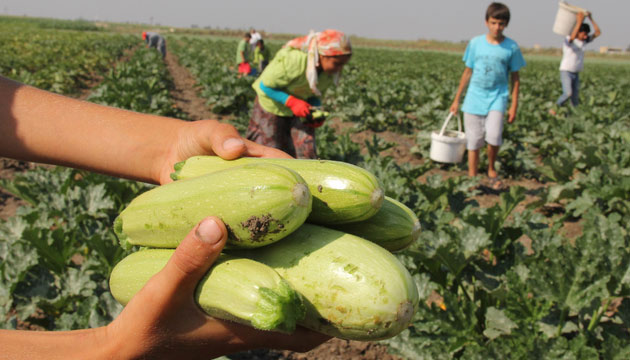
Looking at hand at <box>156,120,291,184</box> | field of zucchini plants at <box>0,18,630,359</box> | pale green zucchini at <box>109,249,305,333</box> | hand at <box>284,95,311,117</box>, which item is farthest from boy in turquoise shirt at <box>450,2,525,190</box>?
pale green zucchini at <box>109,249,305,333</box>

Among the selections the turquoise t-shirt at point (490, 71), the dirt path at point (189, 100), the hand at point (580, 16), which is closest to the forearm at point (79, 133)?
the turquoise t-shirt at point (490, 71)

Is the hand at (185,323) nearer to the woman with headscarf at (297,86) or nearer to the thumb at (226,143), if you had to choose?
the thumb at (226,143)

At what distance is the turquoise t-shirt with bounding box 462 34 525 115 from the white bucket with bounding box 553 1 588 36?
656cm

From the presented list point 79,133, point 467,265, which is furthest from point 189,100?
point 79,133

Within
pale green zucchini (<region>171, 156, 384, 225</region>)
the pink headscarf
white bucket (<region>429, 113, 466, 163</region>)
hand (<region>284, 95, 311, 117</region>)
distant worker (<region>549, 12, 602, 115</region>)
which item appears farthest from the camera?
distant worker (<region>549, 12, 602, 115</region>)

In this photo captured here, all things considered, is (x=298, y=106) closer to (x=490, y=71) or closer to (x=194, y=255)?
(x=490, y=71)

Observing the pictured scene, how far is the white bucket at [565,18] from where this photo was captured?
11820mm

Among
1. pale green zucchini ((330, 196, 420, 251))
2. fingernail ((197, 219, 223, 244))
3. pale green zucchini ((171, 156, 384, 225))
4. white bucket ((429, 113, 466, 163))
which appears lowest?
white bucket ((429, 113, 466, 163))

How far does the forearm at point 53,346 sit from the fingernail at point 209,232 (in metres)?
0.66

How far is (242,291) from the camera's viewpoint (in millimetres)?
1516

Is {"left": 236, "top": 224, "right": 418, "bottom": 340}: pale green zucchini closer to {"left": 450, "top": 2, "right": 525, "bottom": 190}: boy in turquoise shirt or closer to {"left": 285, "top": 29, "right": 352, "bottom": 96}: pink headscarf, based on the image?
{"left": 285, "top": 29, "right": 352, "bottom": 96}: pink headscarf

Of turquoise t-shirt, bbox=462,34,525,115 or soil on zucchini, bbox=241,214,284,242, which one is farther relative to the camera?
turquoise t-shirt, bbox=462,34,525,115

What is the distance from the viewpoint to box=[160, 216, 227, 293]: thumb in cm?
151

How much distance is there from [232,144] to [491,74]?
19.1 ft
